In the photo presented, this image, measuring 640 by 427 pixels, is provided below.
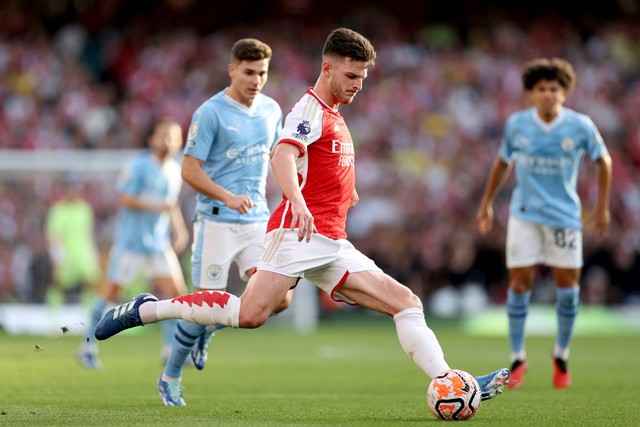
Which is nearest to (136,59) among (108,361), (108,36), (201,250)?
(108,36)

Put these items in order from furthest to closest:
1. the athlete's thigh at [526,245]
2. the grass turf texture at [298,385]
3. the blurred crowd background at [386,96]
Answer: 1. the blurred crowd background at [386,96]
2. the athlete's thigh at [526,245]
3. the grass turf texture at [298,385]

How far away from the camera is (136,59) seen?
1048 inches

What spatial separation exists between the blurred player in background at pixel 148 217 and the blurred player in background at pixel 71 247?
5654 millimetres

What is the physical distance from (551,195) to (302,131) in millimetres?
4055

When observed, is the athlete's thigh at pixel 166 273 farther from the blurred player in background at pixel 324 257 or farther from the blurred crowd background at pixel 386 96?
the blurred crowd background at pixel 386 96

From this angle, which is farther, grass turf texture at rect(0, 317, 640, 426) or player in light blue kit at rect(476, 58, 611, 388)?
player in light blue kit at rect(476, 58, 611, 388)

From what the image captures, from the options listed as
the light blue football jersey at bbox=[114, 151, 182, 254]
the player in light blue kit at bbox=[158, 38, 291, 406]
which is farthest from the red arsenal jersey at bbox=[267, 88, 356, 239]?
the light blue football jersey at bbox=[114, 151, 182, 254]

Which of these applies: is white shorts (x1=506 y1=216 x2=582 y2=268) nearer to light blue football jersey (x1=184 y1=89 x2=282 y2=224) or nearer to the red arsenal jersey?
light blue football jersey (x1=184 y1=89 x2=282 y2=224)

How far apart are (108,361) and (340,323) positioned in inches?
327

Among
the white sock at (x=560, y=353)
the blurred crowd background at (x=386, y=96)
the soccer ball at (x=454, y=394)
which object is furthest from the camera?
the blurred crowd background at (x=386, y=96)

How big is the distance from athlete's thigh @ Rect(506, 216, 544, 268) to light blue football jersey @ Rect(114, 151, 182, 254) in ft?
13.9

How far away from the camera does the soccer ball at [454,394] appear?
269 inches

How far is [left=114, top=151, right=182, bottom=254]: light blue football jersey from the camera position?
12.9 meters

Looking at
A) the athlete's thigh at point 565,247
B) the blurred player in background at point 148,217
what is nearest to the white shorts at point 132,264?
the blurred player in background at point 148,217
